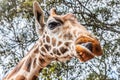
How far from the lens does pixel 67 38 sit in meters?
3.94

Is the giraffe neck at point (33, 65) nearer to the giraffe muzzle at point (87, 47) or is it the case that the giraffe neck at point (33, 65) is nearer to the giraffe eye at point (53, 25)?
the giraffe eye at point (53, 25)

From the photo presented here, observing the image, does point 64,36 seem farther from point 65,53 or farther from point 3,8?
point 3,8

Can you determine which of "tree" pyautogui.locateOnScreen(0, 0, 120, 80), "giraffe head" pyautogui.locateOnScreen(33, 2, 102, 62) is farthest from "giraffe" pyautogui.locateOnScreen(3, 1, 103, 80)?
"tree" pyautogui.locateOnScreen(0, 0, 120, 80)

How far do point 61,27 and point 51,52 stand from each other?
30 cm

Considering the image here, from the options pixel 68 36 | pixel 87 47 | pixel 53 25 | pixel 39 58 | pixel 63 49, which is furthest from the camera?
pixel 39 58

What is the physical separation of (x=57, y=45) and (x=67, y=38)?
0.59 ft

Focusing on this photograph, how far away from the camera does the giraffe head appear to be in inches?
142

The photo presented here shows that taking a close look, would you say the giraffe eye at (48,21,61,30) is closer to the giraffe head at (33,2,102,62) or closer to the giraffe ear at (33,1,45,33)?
the giraffe head at (33,2,102,62)

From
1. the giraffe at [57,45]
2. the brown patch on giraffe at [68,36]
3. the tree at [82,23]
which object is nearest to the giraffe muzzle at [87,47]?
the giraffe at [57,45]

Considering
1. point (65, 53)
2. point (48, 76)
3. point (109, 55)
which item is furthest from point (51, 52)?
point (109, 55)

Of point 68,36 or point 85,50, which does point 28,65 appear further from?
point 85,50

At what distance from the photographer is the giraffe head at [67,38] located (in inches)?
142

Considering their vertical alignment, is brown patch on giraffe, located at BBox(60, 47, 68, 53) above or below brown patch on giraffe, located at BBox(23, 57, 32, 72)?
above

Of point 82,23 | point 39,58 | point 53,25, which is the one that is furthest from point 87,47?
point 82,23
